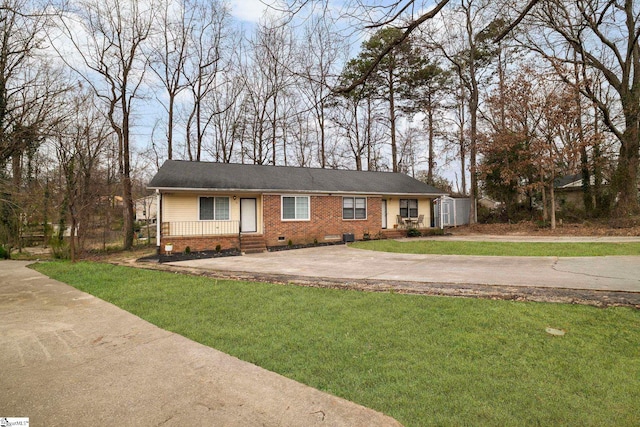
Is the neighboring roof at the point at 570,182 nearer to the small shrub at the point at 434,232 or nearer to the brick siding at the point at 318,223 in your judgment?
the small shrub at the point at 434,232

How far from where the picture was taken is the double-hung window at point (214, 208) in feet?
48.0

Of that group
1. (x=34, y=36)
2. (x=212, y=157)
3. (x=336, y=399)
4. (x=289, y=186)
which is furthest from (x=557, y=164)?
(x=212, y=157)

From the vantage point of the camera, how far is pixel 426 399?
2.52m

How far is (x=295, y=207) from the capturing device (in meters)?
16.1

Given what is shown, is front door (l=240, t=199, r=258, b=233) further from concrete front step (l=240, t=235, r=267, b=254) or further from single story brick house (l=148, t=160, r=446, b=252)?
concrete front step (l=240, t=235, r=267, b=254)

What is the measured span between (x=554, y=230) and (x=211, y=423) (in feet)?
62.6

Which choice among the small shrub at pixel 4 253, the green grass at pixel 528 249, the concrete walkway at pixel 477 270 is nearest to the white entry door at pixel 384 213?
the green grass at pixel 528 249

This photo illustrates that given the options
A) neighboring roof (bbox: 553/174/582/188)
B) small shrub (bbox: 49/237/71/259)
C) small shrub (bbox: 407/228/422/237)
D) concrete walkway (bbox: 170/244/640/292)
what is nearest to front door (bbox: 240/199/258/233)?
concrete walkway (bbox: 170/244/640/292)

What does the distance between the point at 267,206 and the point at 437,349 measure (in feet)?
41.5

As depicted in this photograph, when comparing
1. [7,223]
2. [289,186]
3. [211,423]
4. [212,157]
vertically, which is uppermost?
[212,157]

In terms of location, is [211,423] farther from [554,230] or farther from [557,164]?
[557,164]

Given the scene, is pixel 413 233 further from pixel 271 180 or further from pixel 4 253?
pixel 4 253

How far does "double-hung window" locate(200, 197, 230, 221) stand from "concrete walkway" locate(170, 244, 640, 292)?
5263mm

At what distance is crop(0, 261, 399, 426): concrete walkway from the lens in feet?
7.80
